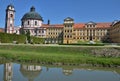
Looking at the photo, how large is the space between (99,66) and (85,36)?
8795 cm

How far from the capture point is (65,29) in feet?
363

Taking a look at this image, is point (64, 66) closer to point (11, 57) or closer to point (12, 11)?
point (11, 57)

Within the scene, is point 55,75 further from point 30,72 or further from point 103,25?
point 103,25

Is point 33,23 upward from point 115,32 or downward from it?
upward

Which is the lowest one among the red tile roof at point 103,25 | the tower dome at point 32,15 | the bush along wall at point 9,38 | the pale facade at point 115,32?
the bush along wall at point 9,38

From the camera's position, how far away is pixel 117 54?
35.2 metres

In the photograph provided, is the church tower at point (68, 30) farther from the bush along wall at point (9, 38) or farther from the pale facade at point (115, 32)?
the bush along wall at point (9, 38)

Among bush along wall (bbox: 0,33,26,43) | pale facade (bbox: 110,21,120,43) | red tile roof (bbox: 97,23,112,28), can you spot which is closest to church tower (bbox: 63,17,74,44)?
red tile roof (bbox: 97,23,112,28)

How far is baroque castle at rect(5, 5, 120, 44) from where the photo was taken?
110656 mm

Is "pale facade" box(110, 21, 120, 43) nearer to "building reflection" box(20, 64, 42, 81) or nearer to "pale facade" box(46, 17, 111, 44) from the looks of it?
"pale facade" box(46, 17, 111, 44)

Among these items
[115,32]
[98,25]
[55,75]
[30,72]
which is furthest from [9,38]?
[98,25]

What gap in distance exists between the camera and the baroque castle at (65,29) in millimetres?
110656

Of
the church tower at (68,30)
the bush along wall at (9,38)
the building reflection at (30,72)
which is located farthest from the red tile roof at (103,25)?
the building reflection at (30,72)

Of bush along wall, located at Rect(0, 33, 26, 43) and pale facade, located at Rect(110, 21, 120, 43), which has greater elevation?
pale facade, located at Rect(110, 21, 120, 43)
